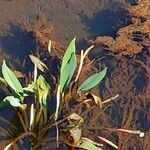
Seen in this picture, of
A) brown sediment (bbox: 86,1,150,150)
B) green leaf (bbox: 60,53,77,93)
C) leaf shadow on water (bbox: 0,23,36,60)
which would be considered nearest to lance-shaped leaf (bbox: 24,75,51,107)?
green leaf (bbox: 60,53,77,93)

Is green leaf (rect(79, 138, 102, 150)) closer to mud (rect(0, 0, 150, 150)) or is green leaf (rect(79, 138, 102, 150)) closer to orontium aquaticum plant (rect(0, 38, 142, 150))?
orontium aquaticum plant (rect(0, 38, 142, 150))

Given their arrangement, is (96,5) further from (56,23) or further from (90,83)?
(90,83)

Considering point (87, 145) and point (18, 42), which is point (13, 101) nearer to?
point (87, 145)

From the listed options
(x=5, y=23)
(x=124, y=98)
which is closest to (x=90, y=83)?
(x=124, y=98)

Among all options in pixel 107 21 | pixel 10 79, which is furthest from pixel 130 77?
pixel 10 79

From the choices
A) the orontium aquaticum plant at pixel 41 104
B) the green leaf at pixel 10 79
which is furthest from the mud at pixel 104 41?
the green leaf at pixel 10 79

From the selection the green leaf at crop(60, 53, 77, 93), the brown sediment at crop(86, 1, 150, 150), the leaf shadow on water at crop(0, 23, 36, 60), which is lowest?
the brown sediment at crop(86, 1, 150, 150)

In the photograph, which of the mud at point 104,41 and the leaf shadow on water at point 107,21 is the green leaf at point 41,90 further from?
the leaf shadow on water at point 107,21

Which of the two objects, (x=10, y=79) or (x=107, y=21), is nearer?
(x=10, y=79)
